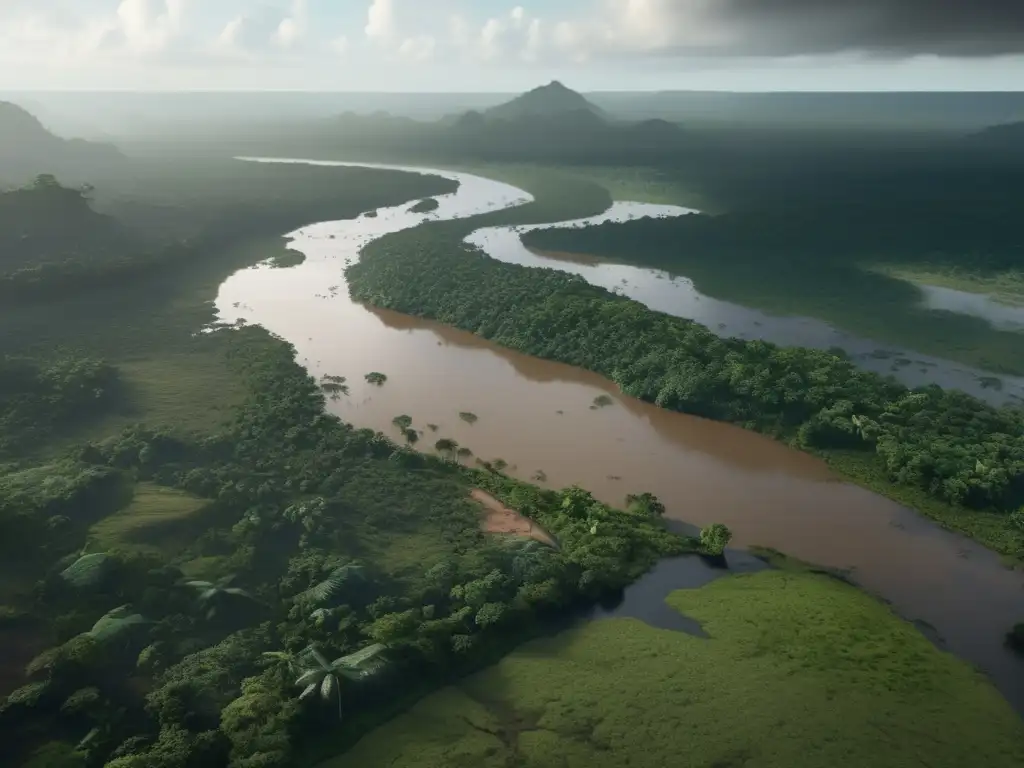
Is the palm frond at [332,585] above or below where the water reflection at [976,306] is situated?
below

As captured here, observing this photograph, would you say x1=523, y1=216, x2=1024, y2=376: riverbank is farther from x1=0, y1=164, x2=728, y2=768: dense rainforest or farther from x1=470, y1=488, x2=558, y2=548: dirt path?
x1=470, y1=488, x2=558, y2=548: dirt path

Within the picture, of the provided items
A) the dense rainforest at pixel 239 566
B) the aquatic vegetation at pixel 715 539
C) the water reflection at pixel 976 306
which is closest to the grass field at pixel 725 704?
the dense rainforest at pixel 239 566

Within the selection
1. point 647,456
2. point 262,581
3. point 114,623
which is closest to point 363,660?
point 262,581

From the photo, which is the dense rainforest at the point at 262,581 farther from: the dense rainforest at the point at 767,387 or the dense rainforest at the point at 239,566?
the dense rainforest at the point at 767,387

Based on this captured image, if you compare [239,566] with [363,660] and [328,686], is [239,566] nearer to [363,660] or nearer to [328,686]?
[363,660]

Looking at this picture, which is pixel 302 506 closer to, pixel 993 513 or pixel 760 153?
pixel 993 513
